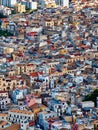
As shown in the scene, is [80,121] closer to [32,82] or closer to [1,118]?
[1,118]

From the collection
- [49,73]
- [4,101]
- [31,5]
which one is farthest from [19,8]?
[4,101]

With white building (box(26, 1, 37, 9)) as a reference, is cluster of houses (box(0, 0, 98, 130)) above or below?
below

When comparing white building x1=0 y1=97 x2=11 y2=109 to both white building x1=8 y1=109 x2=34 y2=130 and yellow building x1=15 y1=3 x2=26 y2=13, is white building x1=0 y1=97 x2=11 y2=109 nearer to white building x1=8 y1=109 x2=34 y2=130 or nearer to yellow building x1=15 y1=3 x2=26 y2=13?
white building x1=8 y1=109 x2=34 y2=130

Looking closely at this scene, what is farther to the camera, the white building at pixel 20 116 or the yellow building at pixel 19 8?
the yellow building at pixel 19 8

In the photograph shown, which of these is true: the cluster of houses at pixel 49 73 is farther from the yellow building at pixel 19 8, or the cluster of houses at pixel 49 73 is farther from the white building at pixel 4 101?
the yellow building at pixel 19 8

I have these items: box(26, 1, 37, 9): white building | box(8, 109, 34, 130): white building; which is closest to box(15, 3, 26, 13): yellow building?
box(26, 1, 37, 9): white building

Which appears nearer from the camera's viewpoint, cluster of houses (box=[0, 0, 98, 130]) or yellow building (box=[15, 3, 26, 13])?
cluster of houses (box=[0, 0, 98, 130])

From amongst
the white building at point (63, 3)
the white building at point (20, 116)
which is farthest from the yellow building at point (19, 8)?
the white building at point (20, 116)

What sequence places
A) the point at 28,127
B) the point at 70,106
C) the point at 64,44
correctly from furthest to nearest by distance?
1. the point at 64,44
2. the point at 70,106
3. the point at 28,127

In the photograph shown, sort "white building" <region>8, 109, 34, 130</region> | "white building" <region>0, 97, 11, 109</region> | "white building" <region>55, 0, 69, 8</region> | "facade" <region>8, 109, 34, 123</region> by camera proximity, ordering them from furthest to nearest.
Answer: "white building" <region>55, 0, 69, 8</region> < "white building" <region>0, 97, 11, 109</region> < "facade" <region>8, 109, 34, 123</region> < "white building" <region>8, 109, 34, 130</region>

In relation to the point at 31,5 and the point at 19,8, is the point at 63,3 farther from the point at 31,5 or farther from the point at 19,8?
the point at 19,8

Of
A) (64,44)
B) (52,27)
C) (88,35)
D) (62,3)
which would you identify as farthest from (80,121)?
(62,3)
